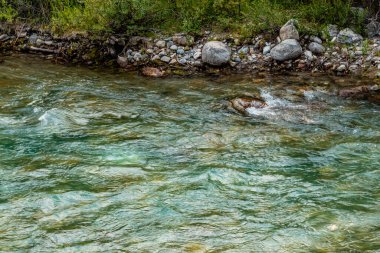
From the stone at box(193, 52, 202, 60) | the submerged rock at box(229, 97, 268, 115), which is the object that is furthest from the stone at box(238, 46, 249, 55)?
the submerged rock at box(229, 97, 268, 115)

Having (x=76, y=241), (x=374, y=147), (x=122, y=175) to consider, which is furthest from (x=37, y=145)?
(x=374, y=147)

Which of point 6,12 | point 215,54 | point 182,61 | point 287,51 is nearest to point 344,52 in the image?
point 287,51

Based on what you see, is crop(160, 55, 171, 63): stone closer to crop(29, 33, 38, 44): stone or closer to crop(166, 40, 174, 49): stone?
crop(166, 40, 174, 49): stone

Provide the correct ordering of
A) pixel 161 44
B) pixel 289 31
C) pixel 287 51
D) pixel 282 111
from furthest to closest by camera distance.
Result: pixel 161 44, pixel 289 31, pixel 287 51, pixel 282 111

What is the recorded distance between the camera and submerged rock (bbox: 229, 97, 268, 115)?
7.90 meters

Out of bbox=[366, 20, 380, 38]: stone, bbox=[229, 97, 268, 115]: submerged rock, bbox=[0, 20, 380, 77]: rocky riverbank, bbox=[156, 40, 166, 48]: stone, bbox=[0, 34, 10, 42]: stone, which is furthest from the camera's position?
bbox=[0, 34, 10, 42]: stone

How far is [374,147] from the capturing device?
6102 mm

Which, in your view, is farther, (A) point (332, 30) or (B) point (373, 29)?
(B) point (373, 29)

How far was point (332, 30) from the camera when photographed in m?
10.7

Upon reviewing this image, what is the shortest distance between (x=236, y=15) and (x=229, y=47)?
1.36m

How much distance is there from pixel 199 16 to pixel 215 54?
71.5 inches

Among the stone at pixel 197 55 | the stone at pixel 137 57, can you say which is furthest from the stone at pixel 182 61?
the stone at pixel 137 57

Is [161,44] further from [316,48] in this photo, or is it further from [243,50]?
[316,48]

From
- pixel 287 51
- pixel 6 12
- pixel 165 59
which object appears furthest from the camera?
pixel 6 12
